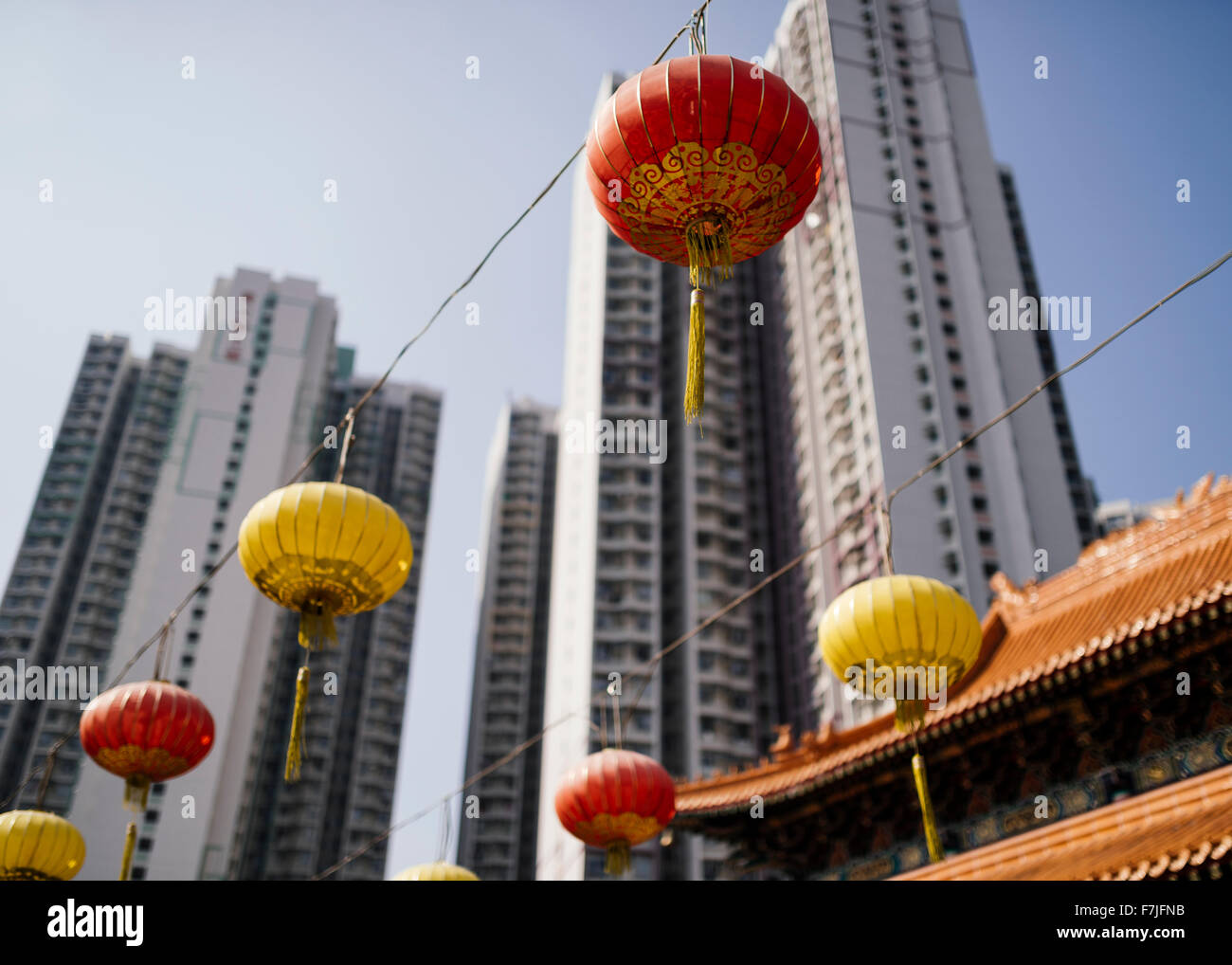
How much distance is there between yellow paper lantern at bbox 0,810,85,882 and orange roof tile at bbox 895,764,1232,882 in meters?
6.06

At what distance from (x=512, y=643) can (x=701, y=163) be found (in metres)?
47.2

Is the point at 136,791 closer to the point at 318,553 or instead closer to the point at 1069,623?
the point at 318,553

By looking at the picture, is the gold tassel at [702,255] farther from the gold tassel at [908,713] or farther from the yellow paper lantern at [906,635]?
the gold tassel at [908,713]

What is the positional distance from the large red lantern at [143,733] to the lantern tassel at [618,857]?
10.3 feet

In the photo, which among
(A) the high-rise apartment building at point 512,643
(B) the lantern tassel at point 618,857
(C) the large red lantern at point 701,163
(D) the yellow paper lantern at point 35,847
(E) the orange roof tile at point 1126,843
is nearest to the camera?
(C) the large red lantern at point 701,163

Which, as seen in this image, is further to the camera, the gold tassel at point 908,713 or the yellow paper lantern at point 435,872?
the yellow paper lantern at point 435,872

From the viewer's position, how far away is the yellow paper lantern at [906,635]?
5820 mm

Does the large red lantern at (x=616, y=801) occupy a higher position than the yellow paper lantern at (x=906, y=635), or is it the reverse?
the yellow paper lantern at (x=906, y=635)

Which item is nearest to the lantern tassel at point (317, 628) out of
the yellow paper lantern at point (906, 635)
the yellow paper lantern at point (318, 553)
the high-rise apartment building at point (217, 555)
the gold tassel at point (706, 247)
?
the yellow paper lantern at point (318, 553)

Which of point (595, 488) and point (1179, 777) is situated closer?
point (1179, 777)

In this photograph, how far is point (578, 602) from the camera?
121ft

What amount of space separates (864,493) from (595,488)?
11.3 metres
